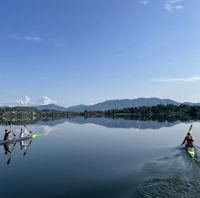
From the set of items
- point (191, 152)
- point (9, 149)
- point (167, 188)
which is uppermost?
point (191, 152)

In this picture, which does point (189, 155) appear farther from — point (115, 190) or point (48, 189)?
point (48, 189)

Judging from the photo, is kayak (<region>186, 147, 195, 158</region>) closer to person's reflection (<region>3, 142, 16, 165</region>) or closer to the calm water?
the calm water

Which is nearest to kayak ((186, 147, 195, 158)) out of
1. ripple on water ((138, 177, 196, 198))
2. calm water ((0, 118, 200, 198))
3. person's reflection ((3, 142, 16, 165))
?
calm water ((0, 118, 200, 198))

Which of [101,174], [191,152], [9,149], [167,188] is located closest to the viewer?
[167,188]

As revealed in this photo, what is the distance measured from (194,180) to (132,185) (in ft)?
16.2

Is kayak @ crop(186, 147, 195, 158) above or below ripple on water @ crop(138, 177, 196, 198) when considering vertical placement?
above

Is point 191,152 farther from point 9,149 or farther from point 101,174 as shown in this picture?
point 9,149

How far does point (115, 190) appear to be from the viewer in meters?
22.9

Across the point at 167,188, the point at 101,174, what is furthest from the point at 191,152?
the point at 167,188

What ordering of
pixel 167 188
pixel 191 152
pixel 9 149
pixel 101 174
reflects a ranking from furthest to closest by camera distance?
pixel 9 149 → pixel 191 152 → pixel 101 174 → pixel 167 188

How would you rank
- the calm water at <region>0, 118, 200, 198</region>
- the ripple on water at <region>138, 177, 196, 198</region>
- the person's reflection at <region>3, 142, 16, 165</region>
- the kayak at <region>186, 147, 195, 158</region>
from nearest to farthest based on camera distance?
the ripple on water at <region>138, 177, 196, 198</region> → the calm water at <region>0, 118, 200, 198</region> → the kayak at <region>186, 147, 195, 158</region> → the person's reflection at <region>3, 142, 16, 165</region>

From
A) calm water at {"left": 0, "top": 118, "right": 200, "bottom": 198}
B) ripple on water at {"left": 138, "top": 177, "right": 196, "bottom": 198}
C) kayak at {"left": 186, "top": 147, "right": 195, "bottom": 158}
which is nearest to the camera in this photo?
ripple on water at {"left": 138, "top": 177, "right": 196, "bottom": 198}

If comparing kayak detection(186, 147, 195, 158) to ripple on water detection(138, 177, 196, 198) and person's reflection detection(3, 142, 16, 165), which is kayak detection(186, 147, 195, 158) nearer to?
ripple on water detection(138, 177, 196, 198)

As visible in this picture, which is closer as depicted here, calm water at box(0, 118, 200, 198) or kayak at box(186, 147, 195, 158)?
calm water at box(0, 118, 200, 198)
